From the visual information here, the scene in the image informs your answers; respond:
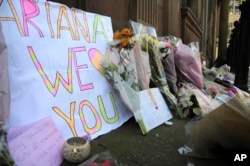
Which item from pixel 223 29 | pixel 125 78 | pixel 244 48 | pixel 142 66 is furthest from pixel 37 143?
pixel 223 29

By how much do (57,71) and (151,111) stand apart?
0.88m

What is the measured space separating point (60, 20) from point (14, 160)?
1.13 metres

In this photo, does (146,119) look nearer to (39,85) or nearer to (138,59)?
(138,59)

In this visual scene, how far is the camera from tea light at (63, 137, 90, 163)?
1525mm

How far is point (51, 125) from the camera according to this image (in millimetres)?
1635

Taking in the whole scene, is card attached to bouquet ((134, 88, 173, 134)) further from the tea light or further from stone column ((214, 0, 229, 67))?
stone column ((214, 0, 229, 67))

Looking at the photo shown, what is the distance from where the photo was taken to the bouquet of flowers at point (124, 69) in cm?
223

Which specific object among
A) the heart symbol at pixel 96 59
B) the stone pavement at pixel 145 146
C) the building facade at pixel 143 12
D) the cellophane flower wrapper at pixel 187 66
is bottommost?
the stone pavement at pixel 145 146

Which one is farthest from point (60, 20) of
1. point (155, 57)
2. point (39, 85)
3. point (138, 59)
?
point (155, 57)

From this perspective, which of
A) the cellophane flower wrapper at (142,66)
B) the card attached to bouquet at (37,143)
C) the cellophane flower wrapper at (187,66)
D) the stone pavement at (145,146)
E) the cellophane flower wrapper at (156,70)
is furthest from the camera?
the cellophane flower wrapper at (187,66)

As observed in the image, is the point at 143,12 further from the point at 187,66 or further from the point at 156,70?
the point at 156,70

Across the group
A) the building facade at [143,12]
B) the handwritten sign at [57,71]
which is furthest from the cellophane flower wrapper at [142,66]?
the building facade at [143,12]

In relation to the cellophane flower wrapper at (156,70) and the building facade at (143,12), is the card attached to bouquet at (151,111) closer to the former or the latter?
the cellophane flower wrapper at (156,70)

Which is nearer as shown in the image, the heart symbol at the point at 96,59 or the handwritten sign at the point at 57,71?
the handwritten sign at the point at 57,71
